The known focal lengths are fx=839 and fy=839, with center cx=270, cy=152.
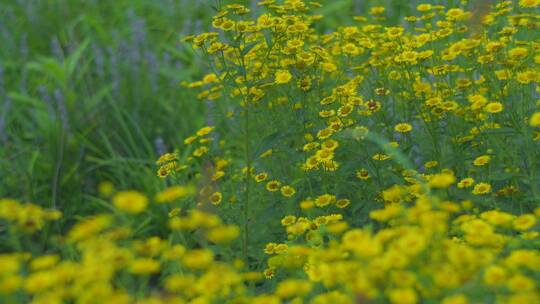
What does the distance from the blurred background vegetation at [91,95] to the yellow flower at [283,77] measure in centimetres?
111

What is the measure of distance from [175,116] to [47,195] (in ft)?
2.85

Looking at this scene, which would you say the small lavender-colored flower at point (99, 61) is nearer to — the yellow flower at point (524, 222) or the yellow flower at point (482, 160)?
the yellow flower at point (482, 160)

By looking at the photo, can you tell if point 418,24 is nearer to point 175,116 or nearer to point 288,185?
point 175,116

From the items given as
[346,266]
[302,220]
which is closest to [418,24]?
[302,220]

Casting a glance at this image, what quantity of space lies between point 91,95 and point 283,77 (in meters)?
1.98

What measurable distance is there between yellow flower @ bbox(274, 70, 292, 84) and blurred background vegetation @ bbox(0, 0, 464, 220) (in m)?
1.11

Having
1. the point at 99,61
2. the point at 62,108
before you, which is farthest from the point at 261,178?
the point at 99,61

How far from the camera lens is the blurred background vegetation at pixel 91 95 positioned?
389 cm

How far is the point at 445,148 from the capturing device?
2895 millimetres

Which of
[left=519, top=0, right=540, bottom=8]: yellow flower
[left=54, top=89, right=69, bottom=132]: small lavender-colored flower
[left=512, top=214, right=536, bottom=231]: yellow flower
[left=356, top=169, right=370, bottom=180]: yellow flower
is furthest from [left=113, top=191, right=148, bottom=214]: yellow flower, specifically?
[left=54, top=89, right=69, bottom=132]: small lavender-colored flower

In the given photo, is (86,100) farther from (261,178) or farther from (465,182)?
(465,182)

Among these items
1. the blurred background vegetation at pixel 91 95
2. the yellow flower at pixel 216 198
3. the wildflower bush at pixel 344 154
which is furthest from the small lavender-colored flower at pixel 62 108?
the yellow flower at pixel 216 198

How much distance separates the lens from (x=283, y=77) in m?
2.76

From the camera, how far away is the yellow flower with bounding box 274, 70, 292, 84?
273cm
